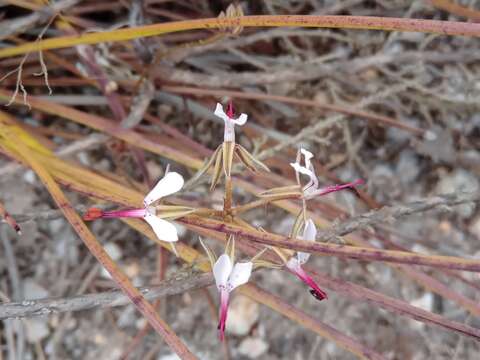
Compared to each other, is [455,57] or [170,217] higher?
[455,57]

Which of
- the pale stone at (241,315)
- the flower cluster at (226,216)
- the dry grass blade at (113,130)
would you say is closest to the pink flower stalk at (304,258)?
the flower cluster at (226,216)

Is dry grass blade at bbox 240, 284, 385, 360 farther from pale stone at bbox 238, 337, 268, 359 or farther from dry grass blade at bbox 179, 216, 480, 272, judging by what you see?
pale stone at bbox 238, 337, 268, 359

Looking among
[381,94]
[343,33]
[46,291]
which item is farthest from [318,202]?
[46,291]

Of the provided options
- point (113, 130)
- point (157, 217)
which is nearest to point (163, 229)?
point (157, 217)

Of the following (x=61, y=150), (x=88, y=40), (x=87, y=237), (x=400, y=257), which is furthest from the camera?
(x=61, y=150)

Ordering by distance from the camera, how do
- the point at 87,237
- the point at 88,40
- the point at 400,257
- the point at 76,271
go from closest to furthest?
the point at 400,257 < the point at 87,237 < the point at 88,40 < the point at 76,271

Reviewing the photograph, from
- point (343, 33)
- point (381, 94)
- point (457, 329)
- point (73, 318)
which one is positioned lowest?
point (457, 329)

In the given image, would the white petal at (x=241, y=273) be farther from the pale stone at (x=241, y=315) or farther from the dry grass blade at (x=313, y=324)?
the pale stone at (x=241, y=315)

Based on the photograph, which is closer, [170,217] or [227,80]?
[170,217]

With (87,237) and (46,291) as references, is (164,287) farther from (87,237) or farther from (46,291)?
(46,291)

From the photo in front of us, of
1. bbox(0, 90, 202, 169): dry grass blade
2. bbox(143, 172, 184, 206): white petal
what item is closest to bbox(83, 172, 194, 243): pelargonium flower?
bbox(143, 172, 184, 206): white petal
